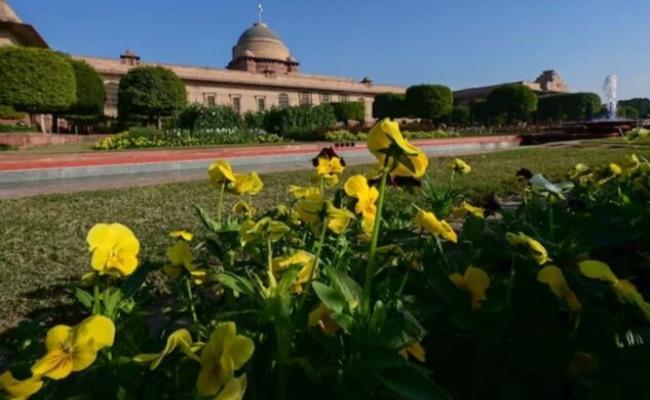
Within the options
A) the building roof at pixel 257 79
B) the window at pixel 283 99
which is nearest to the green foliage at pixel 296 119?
the building roof at pixel 257 79

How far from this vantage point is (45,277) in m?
2.46

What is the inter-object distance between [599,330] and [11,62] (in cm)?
1951

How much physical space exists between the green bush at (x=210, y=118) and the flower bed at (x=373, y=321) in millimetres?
17440

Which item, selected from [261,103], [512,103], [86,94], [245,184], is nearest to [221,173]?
[245,184]

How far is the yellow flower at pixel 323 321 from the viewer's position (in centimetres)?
74

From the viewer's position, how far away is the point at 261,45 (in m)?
53.4

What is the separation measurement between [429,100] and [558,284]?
32.7 m

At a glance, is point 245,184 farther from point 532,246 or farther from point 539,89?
point 539,89

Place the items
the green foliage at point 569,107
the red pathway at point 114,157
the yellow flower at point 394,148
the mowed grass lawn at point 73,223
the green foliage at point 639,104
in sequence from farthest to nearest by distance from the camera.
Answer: the green foliage at point 639,104, the green foliage at point 569,107, the red pathway at point 114,157, the mowed grass lawn at point 73,223, the yellow flower at point 394,148

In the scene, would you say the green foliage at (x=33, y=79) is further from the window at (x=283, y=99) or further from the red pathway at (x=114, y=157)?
the window at (x=283, y=99)

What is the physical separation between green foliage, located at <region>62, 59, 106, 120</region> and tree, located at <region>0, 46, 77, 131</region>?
5.54 metres

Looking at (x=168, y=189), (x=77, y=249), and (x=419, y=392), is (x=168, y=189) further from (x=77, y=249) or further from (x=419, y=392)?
(x=419, y=392)

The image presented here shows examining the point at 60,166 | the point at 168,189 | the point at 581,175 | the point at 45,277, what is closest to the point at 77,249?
the point at 45,277

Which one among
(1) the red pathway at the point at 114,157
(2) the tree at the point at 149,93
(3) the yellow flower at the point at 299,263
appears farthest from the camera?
(2) the tree at the point at 149,93
